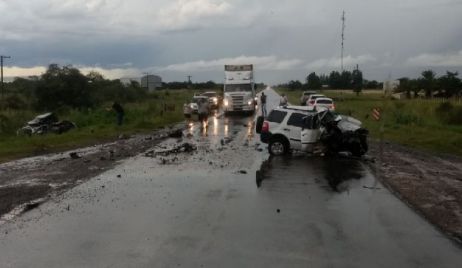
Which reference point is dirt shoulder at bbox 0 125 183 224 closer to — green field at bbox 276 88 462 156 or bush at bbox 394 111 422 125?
green field at bbox 276 88 462 156

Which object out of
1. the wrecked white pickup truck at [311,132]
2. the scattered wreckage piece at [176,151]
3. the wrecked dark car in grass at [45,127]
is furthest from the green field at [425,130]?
the wrecked dark car in grass at [45,127]

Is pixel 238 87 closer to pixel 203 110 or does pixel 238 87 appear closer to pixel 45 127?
pixel 203 110

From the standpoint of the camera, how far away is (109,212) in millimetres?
11508

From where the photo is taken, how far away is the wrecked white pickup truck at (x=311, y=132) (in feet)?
68.8

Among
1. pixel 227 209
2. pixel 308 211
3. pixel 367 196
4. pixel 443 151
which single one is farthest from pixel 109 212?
pixel 443 151

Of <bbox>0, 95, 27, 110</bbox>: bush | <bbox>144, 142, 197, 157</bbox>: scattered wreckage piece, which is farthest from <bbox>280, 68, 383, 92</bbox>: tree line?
<bbox>144, 142, 197, 157</bbox>: scattered wreckage piece

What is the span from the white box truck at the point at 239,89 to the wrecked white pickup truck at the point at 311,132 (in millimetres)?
24332

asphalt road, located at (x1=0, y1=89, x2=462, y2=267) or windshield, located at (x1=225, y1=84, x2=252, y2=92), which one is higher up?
windshield, located at (x1=225, y1=84, x2=252, y2=92)

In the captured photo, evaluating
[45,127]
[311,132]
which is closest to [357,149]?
[311,132]

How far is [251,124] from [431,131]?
1113 centimetres

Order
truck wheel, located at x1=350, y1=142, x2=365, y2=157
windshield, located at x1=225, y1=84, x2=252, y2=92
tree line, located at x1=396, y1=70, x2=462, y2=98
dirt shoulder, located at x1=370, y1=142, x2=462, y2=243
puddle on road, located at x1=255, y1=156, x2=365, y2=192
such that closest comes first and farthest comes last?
dirt shoulder, located at x1=370, y1=142, x2=462, y2=243 → puddle on road, located at x1=255, y1=156, x2=365, y2=192 → truck wheel, located at x1=350, y1=142, x2=365, y2=157 → windshield, located at x1=225, y1=84, x2=252, y2=92 → tree line, located at x1=396, y1=70, x2=462, y2=98

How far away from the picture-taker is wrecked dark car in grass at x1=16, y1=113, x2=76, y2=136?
110 ft

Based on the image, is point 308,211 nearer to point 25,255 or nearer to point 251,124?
point 25,255

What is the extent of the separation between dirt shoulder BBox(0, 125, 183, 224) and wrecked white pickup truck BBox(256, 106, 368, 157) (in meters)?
5.47
